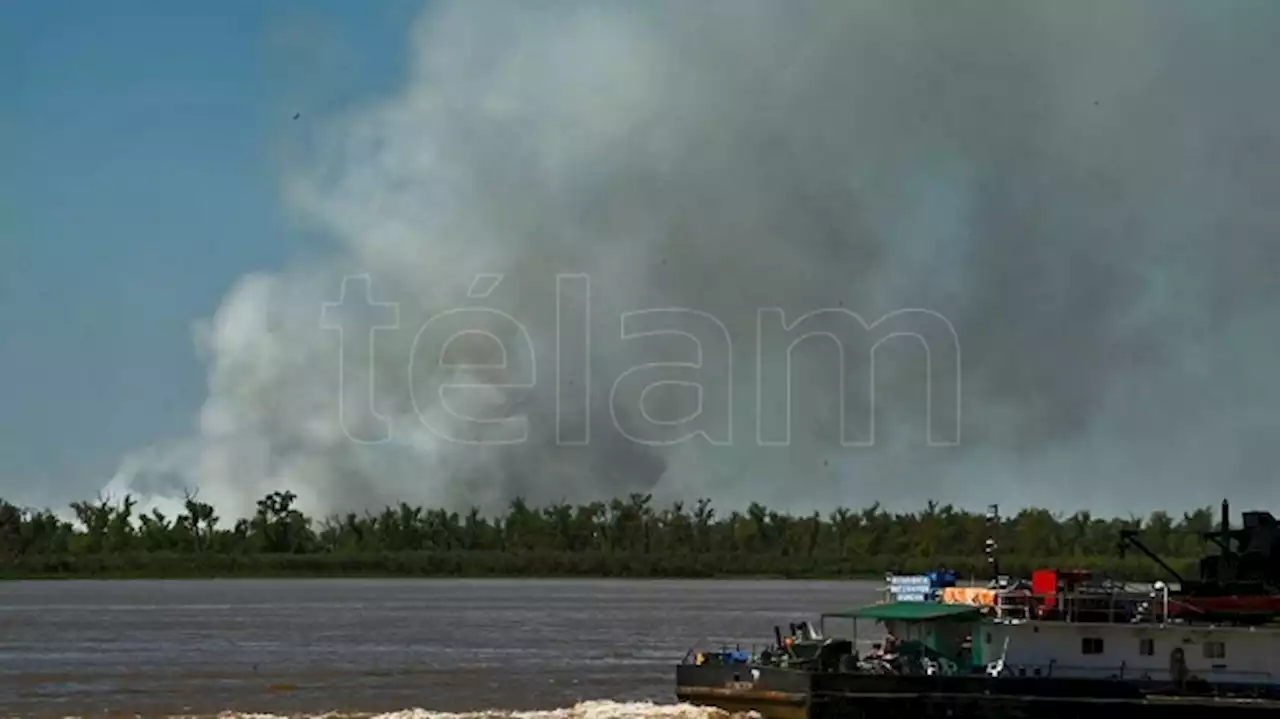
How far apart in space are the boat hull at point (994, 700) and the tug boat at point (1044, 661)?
26mm

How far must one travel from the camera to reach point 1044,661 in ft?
158

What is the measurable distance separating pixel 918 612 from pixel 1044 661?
3659 mm

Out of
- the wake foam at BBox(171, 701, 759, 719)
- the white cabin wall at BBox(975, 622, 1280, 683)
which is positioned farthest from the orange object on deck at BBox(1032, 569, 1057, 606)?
the wake foam at BBox(171, 701, 759, 719)

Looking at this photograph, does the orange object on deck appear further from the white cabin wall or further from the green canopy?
the green canopy

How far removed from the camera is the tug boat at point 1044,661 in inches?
1861

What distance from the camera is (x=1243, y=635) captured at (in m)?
47.8

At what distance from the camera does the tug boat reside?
47.3m

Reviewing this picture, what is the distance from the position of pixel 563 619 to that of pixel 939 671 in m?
57.9

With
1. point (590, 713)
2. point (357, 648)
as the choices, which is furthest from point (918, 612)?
point (357, 648)

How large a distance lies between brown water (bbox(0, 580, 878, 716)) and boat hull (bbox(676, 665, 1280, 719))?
7.45 m

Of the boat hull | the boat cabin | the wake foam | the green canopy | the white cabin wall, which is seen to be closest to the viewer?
the boat hull

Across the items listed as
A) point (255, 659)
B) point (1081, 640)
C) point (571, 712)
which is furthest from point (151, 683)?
point (1081, 640)

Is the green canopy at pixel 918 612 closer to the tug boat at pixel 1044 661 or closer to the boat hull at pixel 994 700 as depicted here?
the tug boat at pixel 1044 661

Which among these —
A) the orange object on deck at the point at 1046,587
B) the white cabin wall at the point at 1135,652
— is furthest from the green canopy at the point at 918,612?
the orange object on deck at the point at 1046,587
